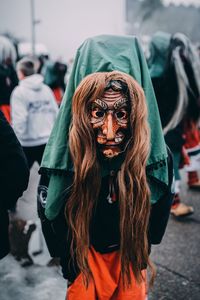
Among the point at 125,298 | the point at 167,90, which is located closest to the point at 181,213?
the point at 167,90

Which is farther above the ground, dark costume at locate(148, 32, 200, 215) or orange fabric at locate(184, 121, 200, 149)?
dark costume at locate(148, 32, 200, 215)

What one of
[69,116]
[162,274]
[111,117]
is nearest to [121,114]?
[111,117]

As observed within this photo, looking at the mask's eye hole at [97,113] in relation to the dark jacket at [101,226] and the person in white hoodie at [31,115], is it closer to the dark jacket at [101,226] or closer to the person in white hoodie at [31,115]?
the dark jacket at [101,226]

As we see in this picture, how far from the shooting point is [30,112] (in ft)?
14.0

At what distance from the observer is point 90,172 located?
178cm

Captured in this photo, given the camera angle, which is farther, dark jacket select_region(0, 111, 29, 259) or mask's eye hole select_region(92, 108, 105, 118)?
dark jacket select_region(0, 111, 29, 259)

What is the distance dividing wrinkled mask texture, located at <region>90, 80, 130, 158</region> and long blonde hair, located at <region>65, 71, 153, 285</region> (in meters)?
0.03

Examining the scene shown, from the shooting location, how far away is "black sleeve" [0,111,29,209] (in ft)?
6.22

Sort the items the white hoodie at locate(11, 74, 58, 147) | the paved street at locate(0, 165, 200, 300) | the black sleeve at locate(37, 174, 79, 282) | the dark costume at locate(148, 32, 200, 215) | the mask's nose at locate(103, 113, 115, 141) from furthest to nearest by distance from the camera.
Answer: the white hoodie at locate(11, 74, 58, 147), the dark costume at locate(148, 32, 200, 215), the paved street at locate(0, 165, 200, 300), the black sleeve at locate(37, 174, 79, 282), the mask's nose at locate(103, 113, 115, 141)

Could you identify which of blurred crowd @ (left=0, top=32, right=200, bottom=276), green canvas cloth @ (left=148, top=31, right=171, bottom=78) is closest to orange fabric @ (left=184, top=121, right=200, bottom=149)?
blurred crowd @ (left=0, top=32, right=200, bottom=276)

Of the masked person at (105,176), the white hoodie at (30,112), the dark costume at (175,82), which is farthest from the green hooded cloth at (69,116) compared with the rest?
the white hoodie at (30,112)

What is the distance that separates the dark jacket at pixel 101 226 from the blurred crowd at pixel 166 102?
2.04m

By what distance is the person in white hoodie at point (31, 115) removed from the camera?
13.7 feet

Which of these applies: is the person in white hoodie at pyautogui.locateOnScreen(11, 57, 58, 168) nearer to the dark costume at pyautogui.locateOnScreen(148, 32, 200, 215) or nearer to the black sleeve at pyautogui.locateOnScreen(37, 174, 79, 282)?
the dark costume at pyautogui.locateOnScreen(148, 32, 200, 215)
